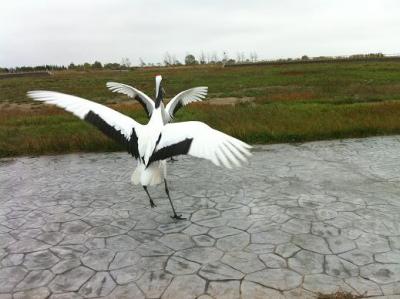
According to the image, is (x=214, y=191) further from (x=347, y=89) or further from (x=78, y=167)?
(x=347, y=89)

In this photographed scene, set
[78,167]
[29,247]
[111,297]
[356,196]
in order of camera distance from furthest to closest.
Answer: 1. [78,167]
2. [356,196]
3. [29,247]
4. [111,297]

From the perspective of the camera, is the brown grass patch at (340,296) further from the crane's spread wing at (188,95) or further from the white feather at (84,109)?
the crane's spread wing at (188,95)

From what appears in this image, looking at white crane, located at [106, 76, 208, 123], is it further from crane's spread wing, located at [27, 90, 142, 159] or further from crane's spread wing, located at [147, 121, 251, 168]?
crane's spread wing, located at [147, 121, 251, 168]

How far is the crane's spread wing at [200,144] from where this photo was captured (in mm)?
4355

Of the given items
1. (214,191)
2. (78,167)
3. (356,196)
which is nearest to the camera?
(356,196)

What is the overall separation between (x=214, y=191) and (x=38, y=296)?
3.55 meters

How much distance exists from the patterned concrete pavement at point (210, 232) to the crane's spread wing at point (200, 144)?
1.17 metres

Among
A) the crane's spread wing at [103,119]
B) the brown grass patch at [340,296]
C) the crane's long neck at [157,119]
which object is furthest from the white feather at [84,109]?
the brown grass patch at [340,296]

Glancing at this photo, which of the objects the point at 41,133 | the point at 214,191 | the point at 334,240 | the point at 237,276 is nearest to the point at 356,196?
the point at 334,240

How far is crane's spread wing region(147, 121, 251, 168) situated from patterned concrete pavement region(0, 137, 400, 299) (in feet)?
3.85

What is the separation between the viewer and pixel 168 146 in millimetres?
5227

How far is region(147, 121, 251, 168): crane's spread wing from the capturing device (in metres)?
4.36

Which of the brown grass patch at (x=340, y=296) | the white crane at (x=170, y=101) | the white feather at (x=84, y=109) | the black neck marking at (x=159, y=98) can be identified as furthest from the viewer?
the white crane at (x=170, y=101)

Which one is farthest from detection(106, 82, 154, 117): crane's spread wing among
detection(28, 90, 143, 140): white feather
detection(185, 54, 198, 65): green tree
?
detection(185, 54, 198, 65): green tree
